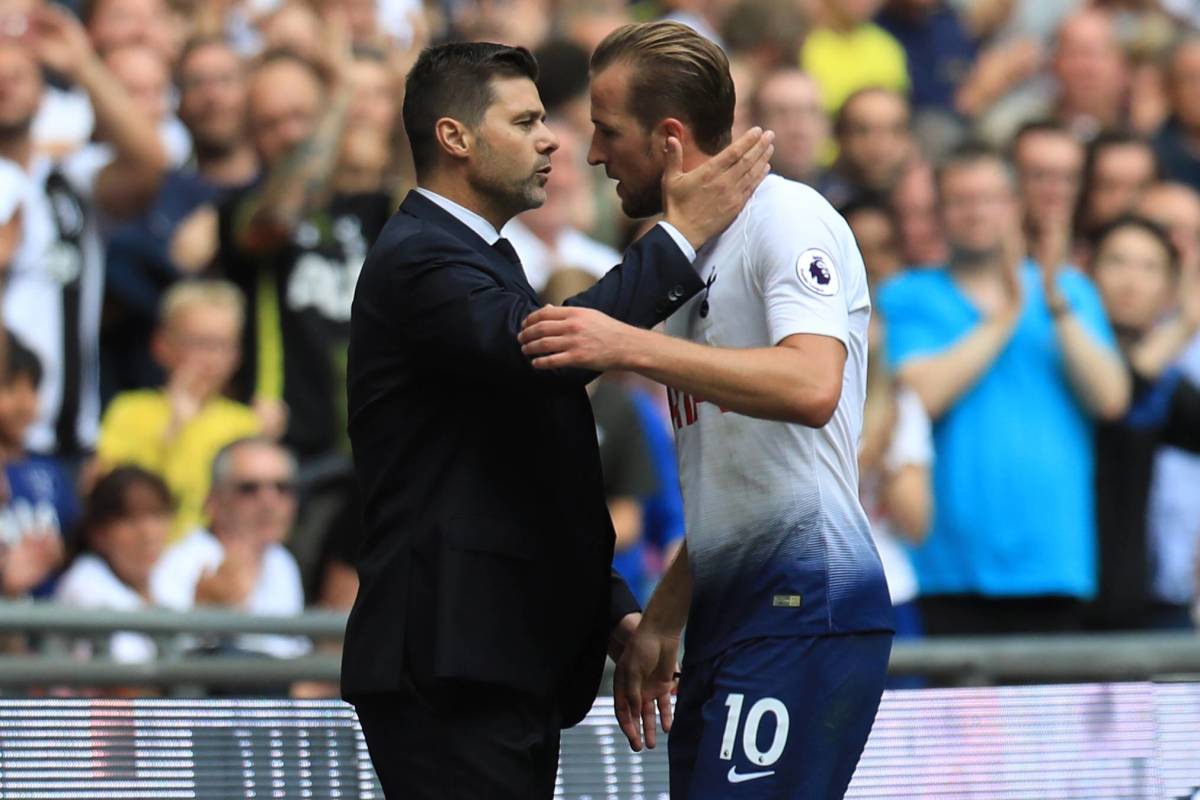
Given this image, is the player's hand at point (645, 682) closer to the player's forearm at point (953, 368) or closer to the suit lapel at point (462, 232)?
the suit lapel at point (462, 232)

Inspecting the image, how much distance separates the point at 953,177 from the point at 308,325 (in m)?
2.73

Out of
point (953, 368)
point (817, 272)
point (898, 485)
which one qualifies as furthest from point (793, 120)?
point (817, 272)

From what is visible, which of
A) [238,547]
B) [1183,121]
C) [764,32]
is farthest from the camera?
[1183,121]

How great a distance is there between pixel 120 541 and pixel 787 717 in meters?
4.03

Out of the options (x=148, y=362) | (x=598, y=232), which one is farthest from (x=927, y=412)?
(x=148, y=362)

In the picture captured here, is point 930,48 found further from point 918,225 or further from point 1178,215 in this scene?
point 918,225

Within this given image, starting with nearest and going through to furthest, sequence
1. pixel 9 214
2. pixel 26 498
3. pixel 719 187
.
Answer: pixel 719 187
pixel 26 498
pixel 9 214

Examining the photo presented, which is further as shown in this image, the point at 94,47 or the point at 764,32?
the point at 764,32

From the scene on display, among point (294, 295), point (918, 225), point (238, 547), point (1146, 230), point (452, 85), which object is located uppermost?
point (452, 85)

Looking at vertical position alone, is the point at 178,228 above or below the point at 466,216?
below

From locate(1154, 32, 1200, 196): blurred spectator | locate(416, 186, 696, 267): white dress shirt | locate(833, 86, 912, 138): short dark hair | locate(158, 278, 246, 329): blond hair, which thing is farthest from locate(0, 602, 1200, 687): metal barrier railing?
locate(1154, 32, 1200, 196): blurred spectator

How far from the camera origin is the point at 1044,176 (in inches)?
372

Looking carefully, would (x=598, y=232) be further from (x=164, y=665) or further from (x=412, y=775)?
(x=412, y=775)

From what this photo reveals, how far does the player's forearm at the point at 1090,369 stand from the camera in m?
8.62
